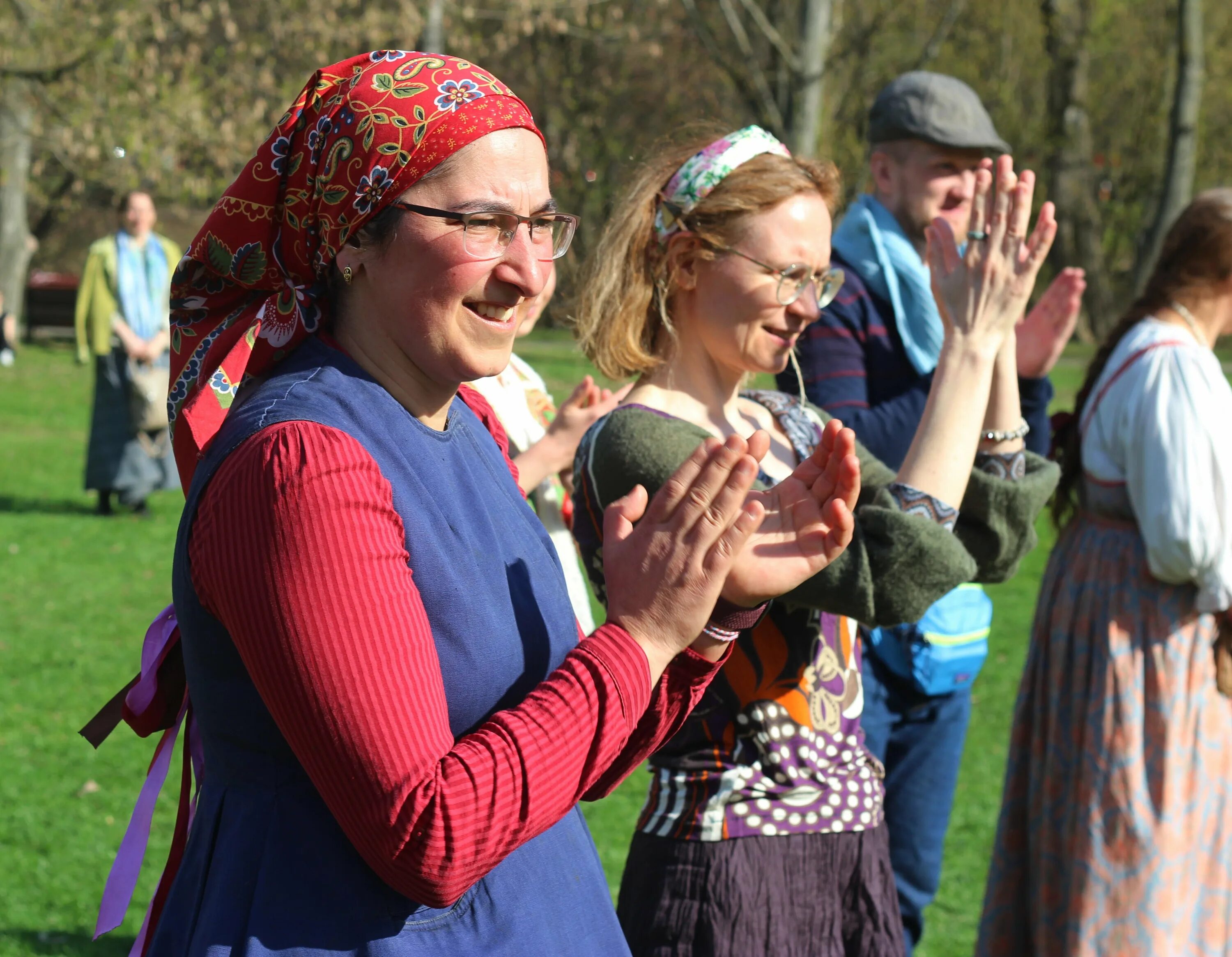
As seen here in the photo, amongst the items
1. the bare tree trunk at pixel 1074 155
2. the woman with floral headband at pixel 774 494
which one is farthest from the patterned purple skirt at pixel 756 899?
the bare tree trunk at pixel 1074 155

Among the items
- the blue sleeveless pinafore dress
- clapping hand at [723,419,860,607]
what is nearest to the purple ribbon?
the blue sleeveless pinafore dress

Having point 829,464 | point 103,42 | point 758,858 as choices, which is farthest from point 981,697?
point 103,42

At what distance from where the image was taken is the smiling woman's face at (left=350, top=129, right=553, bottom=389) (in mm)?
1676

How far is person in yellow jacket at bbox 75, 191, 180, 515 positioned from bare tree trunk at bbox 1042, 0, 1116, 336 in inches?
512

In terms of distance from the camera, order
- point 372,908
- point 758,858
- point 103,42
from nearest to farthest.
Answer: point 372,908
point 758,858
point 103,42

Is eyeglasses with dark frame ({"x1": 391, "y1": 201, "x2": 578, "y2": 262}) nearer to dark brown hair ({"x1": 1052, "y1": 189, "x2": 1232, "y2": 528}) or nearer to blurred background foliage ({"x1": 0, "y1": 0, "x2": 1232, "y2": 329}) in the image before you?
dark brown hair ({"x1": 1052, "y1": 189, "x2": 1232, "y2": 528})

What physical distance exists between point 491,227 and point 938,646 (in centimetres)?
203

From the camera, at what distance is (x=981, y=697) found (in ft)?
22.6

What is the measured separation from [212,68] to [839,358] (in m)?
17.2

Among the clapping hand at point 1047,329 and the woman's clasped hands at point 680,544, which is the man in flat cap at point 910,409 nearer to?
the clapping hand at point 1047,329

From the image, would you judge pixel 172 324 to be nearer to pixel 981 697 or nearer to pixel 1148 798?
pixel 1148 798

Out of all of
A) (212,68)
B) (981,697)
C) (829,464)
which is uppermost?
(829,464)

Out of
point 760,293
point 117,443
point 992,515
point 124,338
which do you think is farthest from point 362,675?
point 117,443

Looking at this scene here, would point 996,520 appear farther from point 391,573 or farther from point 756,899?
point 391,573
